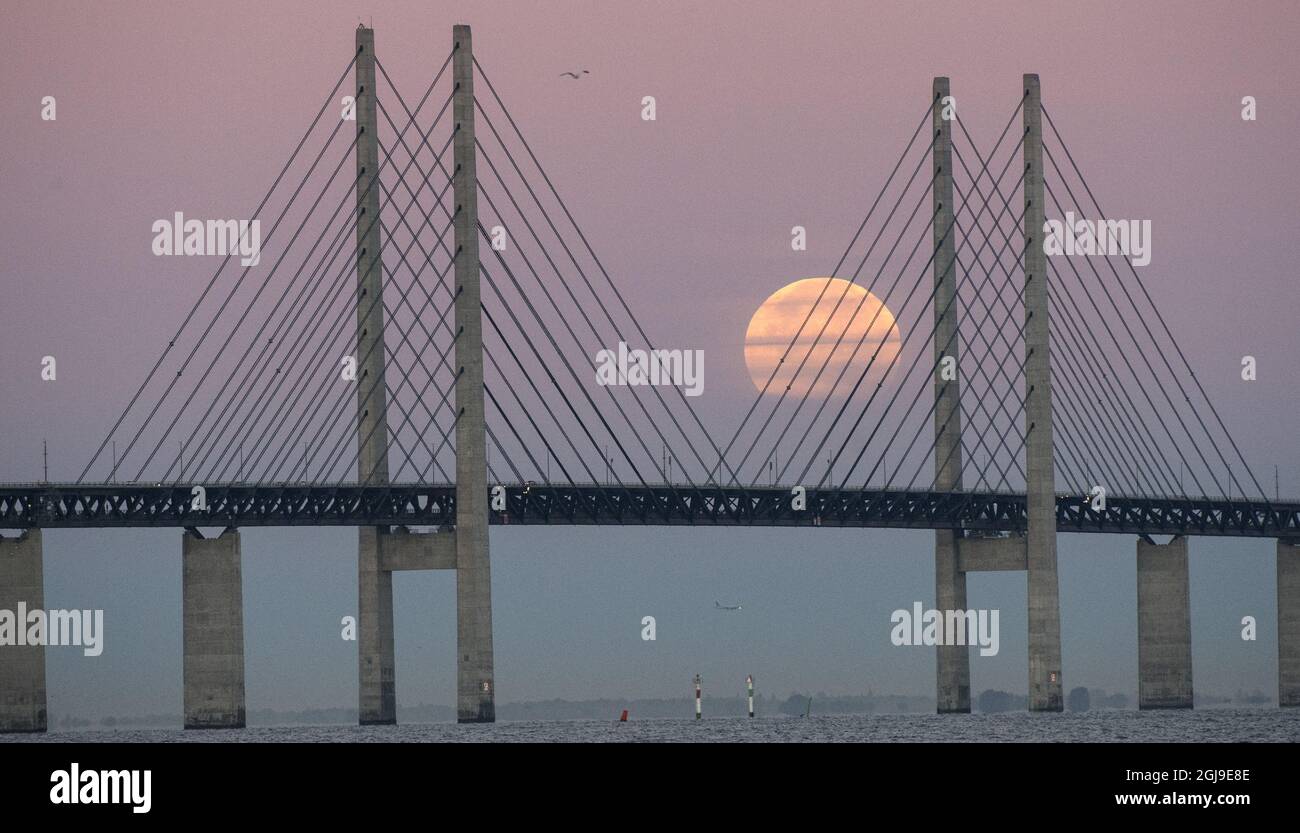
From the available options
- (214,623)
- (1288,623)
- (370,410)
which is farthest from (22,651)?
(1288,623)

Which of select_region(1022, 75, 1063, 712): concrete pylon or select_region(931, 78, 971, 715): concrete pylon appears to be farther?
select_region(931, 78, 971, 715): concrete pylon

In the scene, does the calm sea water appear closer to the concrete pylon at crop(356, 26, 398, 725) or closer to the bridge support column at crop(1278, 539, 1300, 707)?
the concrete pylon at crop(356, 26, 398, 725)

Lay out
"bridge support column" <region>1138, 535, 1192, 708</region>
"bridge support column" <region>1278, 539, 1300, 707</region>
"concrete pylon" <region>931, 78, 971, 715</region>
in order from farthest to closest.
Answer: "bridge support column" <region>1278, 539, 1300, 707</region> < "bridge support column" <region>1138, 535, 1192, 708</region> < "concrete pylon" <region>931, 78, 971, 715</region>

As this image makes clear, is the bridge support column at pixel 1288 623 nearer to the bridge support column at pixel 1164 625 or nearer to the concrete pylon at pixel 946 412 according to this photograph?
the bridge support column at pixel 1164 625

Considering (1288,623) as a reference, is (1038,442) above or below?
above

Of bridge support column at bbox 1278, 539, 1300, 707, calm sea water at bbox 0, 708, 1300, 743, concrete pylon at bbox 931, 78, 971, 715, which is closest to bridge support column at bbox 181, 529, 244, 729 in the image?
calm sea water at bbox 0, 708, 1300, 743

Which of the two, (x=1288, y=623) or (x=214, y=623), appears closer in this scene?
(x=214, y=623)

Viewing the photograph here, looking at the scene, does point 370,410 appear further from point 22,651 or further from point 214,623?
point 22,651
